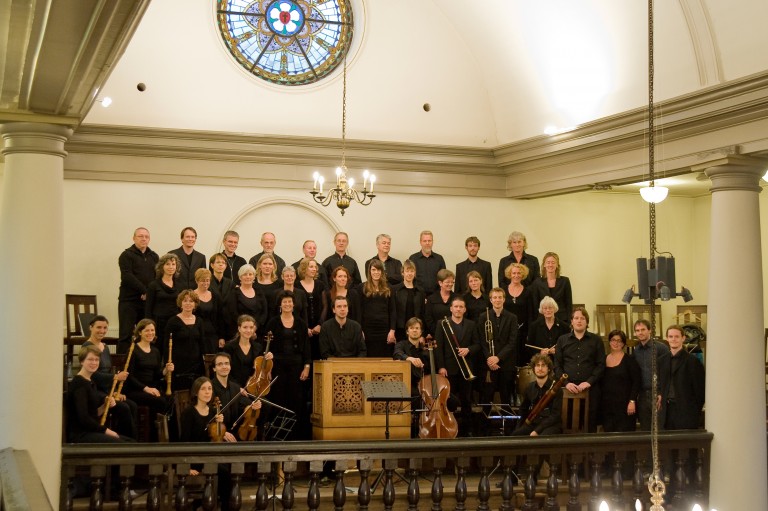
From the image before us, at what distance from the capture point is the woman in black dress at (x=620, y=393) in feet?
32.3

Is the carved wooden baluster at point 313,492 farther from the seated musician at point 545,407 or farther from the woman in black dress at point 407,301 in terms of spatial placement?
the woman in black dress at point 407,301

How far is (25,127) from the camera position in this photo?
643 centimetres

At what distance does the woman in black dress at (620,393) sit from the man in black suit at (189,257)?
4739 millimetres

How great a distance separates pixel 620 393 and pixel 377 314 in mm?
2805

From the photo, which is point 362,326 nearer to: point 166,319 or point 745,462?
point 166,319

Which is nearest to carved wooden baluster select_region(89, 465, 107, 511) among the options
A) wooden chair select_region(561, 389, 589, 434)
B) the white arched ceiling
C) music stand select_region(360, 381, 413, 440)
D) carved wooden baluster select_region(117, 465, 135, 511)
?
carved wooden baluster select_region(117, 465, 135, 511)

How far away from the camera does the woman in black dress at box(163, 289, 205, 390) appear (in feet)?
31.6

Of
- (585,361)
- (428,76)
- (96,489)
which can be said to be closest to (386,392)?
(585,361)

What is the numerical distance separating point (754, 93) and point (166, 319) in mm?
6232

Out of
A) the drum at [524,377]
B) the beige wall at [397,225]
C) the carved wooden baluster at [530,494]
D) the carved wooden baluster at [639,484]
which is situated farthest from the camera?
the beige wall at [397,225]

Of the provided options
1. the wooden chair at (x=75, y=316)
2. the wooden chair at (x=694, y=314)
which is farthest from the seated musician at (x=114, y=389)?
the wooden chair at (x=694, y=314)

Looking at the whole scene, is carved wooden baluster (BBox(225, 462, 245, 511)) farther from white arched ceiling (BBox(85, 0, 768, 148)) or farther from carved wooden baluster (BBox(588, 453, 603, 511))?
white arched ceiling (BBox(85, 0, 768, 148))

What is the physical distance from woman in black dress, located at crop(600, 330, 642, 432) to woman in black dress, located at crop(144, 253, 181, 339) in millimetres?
4496

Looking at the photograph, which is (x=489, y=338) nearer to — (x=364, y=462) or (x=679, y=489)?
(x=679, y=489)
